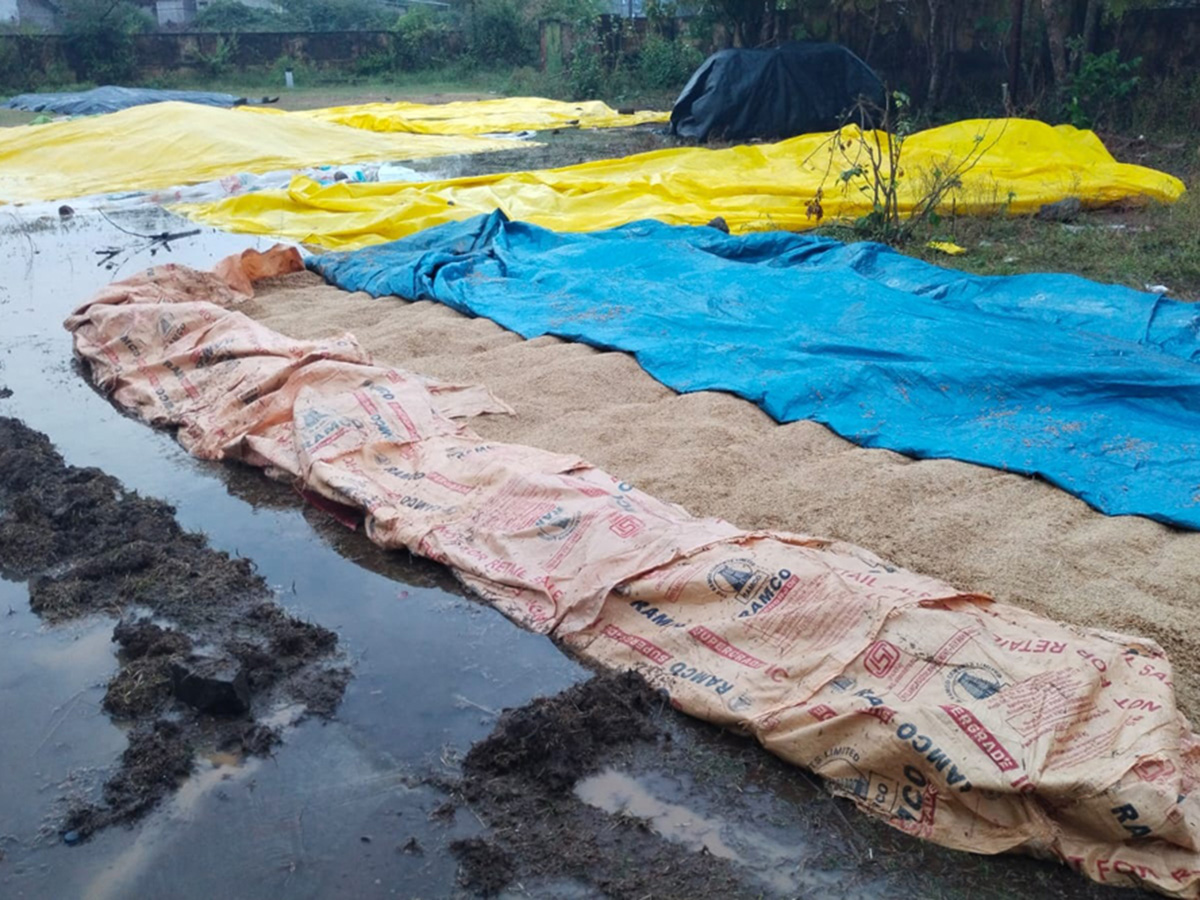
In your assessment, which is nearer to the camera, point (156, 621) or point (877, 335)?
point (156, 621)

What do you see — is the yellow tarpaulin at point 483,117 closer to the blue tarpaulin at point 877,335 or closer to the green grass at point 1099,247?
the blue tarpaulin at point 877,335

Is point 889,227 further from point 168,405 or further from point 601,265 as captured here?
point 168,405

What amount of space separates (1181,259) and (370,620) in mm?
4795

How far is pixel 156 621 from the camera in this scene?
2.79 metres

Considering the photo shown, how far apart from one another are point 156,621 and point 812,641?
1.67 metres

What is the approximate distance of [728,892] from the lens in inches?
75.6

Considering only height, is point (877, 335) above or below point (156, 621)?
above

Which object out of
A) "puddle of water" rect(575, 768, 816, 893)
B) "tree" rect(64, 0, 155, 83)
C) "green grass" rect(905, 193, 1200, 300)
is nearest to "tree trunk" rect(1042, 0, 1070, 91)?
"green grass" rect(905, 193, 1200, 300)

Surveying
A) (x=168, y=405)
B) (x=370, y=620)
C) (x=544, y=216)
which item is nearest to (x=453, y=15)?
(x=544, y=216)

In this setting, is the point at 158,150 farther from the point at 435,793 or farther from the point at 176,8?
the point at 176,8

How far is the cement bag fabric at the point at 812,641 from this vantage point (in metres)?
1.94

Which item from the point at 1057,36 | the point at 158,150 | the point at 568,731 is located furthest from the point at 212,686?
the point at 1057,36

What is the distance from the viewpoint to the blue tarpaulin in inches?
140

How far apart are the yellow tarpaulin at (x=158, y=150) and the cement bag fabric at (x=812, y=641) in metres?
5.98
